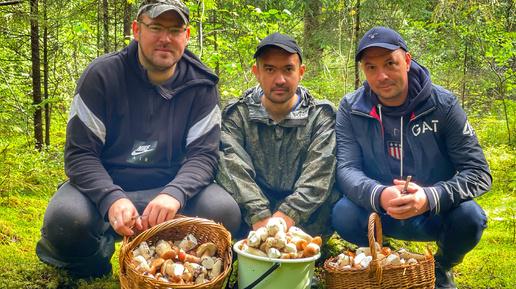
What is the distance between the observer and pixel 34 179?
5.52 meters

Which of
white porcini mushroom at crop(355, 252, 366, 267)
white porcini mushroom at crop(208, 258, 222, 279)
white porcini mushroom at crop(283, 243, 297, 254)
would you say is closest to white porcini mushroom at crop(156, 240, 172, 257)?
white porcini mushroom at crop(208, 258, 222, 279)

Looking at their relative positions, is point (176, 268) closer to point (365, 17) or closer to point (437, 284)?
point (437, 284)

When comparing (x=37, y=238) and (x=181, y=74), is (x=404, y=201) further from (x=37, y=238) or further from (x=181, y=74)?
(x=37, y=238)

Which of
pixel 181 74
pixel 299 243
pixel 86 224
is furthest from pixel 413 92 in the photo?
pixel 86 224

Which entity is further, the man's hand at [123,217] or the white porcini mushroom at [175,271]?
the man's hand at [123,217]

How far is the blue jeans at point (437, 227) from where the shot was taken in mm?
2662

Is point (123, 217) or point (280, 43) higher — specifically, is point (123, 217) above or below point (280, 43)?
below

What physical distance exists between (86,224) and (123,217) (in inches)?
15.7

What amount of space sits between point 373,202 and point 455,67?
25.9 ft

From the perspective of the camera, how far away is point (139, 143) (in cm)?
290

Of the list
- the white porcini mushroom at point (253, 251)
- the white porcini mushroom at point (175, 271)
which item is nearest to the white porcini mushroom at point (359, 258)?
the white porcini mushroom at point (253, 251)

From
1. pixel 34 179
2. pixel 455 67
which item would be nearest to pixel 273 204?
pixel 34 179

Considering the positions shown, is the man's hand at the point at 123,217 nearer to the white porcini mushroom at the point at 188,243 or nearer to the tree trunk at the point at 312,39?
the white porcini mushroom at the point at 188,243

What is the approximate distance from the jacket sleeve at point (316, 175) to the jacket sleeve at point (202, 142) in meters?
0.60
